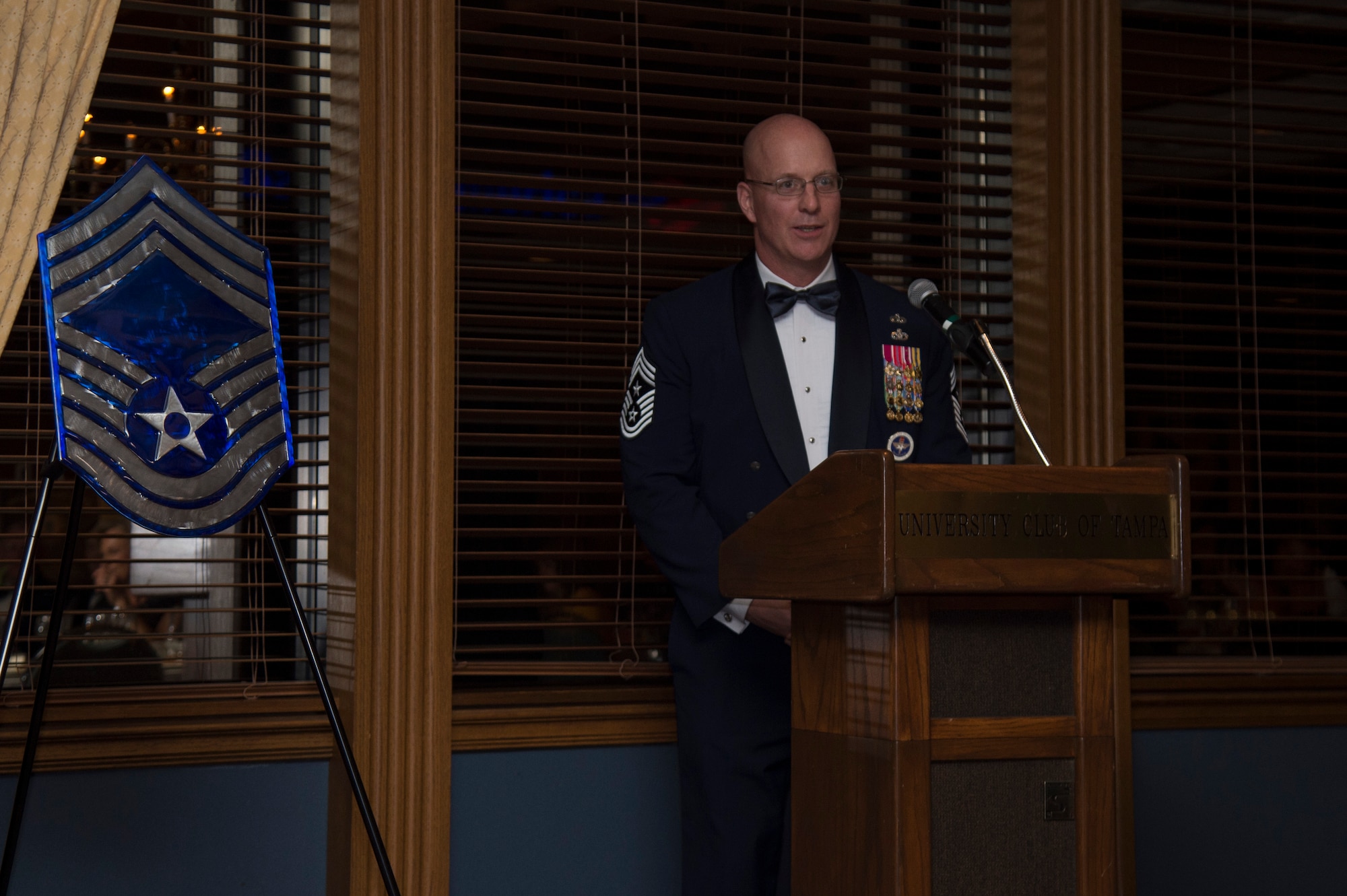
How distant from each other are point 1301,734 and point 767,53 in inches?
76.0

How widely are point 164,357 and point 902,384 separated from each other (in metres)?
1.15

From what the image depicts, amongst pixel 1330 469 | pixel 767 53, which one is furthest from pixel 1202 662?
pixel 767 53

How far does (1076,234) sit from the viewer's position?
8.61ft

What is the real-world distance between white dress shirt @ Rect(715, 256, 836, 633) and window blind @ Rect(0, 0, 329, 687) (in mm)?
930

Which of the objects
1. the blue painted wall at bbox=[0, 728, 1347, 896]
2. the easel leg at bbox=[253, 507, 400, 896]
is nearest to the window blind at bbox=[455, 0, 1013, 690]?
the blue painted wall at bbox=[0, 728, 1347, 896]

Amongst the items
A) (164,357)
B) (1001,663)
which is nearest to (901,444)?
(1001,663)

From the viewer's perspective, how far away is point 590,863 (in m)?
2.35

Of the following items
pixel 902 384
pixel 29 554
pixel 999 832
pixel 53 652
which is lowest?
pixel 999 832

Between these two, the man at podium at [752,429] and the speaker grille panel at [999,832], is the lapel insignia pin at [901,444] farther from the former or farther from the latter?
the speaker grille panel at [999,832]

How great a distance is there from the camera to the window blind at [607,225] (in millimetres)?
2430

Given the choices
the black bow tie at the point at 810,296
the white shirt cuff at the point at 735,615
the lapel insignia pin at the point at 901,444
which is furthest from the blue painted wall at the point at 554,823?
the black bow tie at the point at 810,296

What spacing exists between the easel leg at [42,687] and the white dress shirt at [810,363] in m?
1.09

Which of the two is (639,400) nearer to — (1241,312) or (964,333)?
(964,333)

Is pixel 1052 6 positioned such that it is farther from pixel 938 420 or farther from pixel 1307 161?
pixel 938 420
